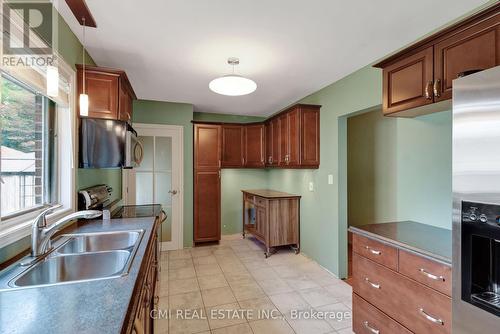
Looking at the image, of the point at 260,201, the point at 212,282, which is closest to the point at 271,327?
the point at 212,282

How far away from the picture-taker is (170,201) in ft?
13.7

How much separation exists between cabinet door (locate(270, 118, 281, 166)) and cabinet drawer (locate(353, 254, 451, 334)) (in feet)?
7.49

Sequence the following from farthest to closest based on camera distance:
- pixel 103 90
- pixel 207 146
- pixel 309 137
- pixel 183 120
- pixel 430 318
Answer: pixel 207 146, pixel 183 120, pixel 309 137, pixel 103 90, pixel 430 318

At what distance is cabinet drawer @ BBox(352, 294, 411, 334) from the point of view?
162cm

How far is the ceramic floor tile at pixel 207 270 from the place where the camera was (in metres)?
3.21

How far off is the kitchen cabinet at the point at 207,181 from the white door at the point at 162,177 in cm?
27

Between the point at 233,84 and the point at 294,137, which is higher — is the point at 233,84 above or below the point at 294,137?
above

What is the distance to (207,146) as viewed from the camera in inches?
170

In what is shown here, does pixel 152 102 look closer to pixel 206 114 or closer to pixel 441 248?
pixel 206 114

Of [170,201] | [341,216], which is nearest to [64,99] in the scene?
[170,201]

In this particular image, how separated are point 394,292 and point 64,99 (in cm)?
280

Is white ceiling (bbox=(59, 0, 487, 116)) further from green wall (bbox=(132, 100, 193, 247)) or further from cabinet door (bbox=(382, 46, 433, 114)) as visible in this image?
green wall (bbox=(132, 100, 193, 247))

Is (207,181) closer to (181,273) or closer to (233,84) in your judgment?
(181,273)

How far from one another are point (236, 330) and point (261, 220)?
2.07 m
